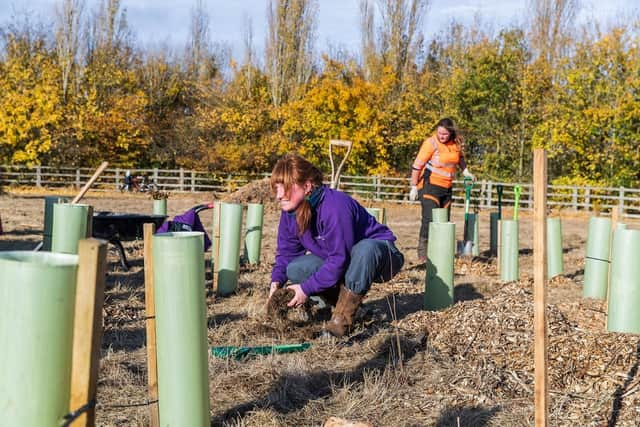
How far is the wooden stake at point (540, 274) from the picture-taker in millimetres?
2232

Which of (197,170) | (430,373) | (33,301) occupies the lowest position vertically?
(430,373)

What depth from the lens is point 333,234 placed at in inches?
167

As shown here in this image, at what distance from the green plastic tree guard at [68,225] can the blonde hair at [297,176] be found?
151 centimetres

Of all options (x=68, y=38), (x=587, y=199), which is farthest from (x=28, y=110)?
(x=587, y=199)

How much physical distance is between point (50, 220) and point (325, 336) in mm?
2764

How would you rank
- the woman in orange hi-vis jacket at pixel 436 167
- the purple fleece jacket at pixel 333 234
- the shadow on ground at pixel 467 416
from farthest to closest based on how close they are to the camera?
1. the woman in orange hi-vis jacket at pixel 436 167
2. the purple fleece jacket at pixel 333 234
3. the shadow on ground at pixel 467 416

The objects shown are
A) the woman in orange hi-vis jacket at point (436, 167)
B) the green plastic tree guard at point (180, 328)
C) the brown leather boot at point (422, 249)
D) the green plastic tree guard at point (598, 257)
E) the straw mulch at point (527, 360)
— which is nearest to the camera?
the green plastic tree guard at point (180, 328)

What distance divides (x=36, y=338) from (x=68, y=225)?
3.22 meters

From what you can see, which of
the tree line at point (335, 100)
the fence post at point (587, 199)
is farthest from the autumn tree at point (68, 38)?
the fence post at point (587, 199)

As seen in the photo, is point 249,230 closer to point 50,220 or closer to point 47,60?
point 50,220

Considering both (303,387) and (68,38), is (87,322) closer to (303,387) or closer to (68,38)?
(303,387)

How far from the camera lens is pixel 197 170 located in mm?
27953

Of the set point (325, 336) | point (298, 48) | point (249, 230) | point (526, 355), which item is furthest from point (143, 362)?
point (298, 48)

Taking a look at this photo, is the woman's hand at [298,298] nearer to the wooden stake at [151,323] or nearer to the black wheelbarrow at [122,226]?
the wooden stake at [151,323]
